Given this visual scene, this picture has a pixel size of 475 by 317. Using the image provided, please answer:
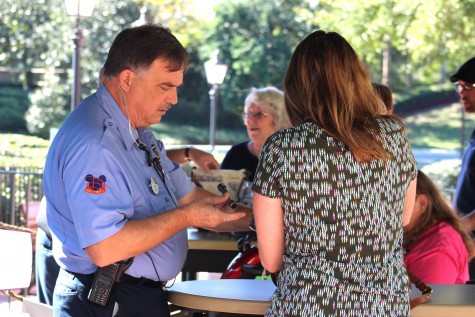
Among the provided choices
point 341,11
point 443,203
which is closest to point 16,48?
point 341,11

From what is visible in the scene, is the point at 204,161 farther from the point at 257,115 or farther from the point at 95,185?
the point at 95,185

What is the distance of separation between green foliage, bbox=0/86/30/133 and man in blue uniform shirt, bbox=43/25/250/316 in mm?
23853

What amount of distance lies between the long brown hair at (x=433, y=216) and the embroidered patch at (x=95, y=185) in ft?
5.53

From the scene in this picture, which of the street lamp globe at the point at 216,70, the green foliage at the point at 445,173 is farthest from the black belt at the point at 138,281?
the street lamp globe at the point at 216,70

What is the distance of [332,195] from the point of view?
235cm

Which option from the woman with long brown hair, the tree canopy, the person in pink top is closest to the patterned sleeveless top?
the woman with long brown hair

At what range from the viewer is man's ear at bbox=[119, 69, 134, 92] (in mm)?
2703

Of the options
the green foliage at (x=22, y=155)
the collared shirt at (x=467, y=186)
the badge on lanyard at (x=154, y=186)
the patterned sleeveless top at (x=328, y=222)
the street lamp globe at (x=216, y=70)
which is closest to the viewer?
the patterned sleeveless top at (x=328, y=222)

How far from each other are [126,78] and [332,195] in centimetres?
82

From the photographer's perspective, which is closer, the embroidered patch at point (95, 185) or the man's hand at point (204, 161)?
the embroidered patch at point (95, 185)

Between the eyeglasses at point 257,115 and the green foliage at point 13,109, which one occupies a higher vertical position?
the eyeglasses at point 257,115

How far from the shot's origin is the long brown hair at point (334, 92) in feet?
7.86

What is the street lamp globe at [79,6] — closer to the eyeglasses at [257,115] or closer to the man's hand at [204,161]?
the eyeglasses at [257,115]

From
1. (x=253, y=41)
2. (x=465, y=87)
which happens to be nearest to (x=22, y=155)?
(x=465, y=87)
